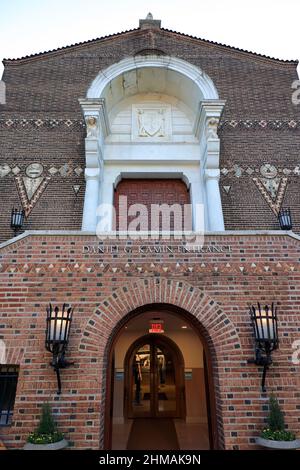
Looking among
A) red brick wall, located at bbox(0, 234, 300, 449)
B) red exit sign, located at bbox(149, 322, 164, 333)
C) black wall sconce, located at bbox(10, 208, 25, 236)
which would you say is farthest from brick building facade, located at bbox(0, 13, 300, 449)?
red exit sign, located at bbox(149, 322, 164, 333)

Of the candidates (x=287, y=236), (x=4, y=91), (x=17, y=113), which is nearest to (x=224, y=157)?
(x=287, y=236)

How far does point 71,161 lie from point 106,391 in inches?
233

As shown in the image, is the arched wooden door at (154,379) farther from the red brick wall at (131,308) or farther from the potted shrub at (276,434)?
the potted shrub at (276,434)

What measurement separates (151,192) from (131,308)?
4.69 meters

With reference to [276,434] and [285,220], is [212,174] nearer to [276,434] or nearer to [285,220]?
[285,220]

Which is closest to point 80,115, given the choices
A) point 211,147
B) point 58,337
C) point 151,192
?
point 151,192

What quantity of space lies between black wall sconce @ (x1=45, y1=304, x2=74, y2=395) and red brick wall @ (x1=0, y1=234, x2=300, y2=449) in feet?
0.52

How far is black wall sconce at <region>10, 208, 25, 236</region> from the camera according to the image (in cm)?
715

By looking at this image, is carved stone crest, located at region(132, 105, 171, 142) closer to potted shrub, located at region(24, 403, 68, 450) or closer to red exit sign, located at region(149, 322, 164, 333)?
red exit sign, located at region(149, 322, 164, 333)

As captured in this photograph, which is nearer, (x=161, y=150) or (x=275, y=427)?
(x=275, y=427)

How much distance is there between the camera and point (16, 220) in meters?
7.16

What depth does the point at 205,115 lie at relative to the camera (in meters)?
7.82

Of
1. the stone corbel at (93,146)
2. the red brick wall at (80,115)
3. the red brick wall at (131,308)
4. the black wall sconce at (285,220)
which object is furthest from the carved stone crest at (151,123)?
the red brick wall at (131,308)
